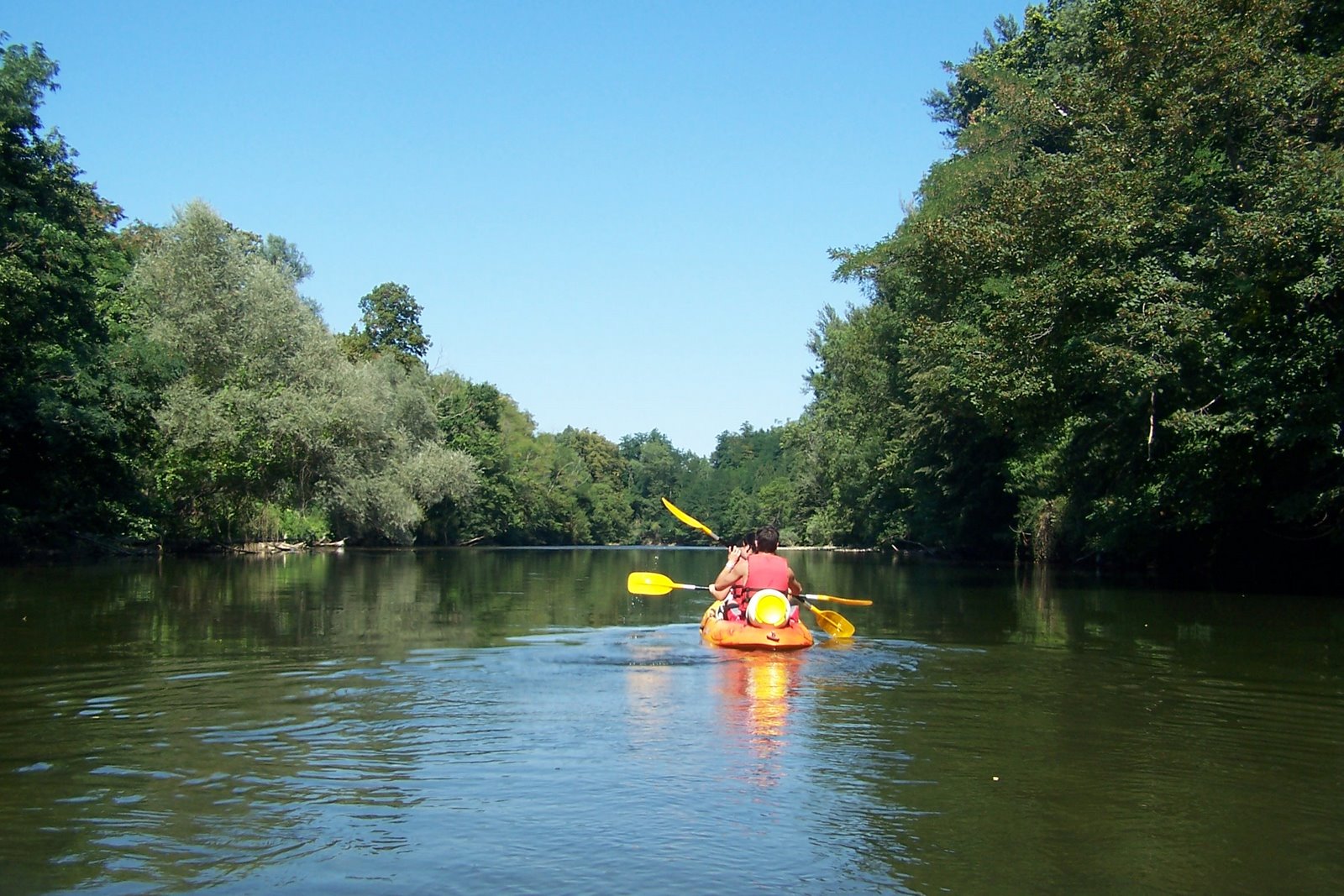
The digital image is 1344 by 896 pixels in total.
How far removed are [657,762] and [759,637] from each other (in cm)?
563

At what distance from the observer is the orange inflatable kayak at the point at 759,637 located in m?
12.8

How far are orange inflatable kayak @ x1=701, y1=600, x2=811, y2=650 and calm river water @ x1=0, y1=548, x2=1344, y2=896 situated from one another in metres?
0.27

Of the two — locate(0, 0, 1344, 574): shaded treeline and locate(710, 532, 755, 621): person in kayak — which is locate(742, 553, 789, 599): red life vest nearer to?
locate(710, 532, 755, 621): person in kayak

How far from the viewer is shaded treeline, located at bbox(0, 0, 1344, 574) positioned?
21062 millimetres

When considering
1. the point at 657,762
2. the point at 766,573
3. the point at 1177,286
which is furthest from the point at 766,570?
the point at 1177,286

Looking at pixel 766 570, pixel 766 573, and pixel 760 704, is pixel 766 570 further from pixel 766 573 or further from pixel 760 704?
pixel 760 704

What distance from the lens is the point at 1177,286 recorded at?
70.9 feet

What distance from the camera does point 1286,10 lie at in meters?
22.5

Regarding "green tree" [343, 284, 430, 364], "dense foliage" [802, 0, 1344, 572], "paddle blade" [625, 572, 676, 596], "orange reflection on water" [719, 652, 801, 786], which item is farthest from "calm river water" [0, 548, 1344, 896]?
"green tree" [343, 284, 430, 364]

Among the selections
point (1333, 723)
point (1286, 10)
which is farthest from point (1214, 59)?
point (1333, 723)

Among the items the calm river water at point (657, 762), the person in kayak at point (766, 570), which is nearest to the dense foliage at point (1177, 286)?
the calm river water at point (657, 762)

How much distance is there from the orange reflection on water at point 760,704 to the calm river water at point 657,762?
5 centimetres

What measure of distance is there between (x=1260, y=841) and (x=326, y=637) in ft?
35.2

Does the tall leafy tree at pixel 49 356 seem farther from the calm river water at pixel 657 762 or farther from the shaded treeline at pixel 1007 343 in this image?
the calm river water at pixel 657 762
